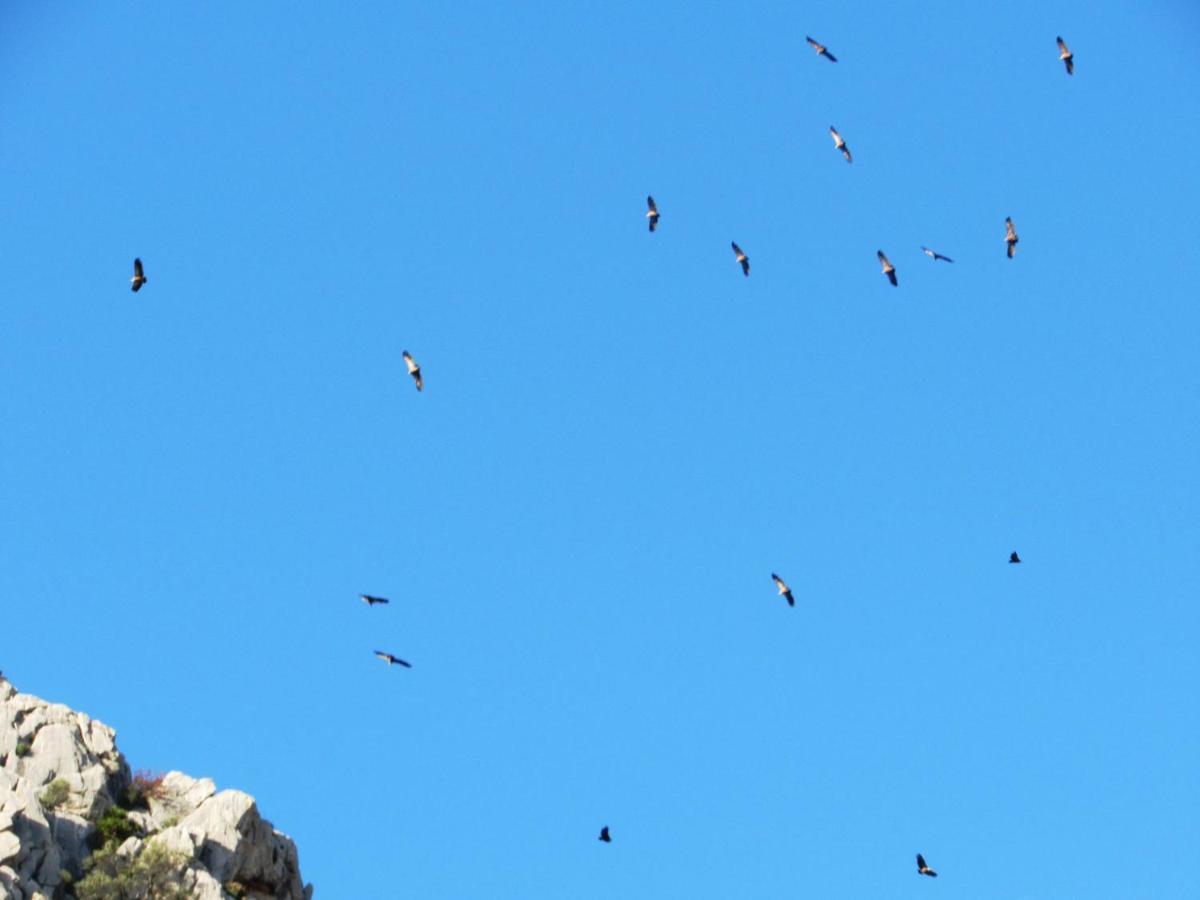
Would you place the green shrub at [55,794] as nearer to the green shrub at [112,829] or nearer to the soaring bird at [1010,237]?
the green shrub at [112,829]

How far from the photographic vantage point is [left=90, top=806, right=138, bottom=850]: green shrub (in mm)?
77562

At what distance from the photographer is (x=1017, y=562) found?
88.2 m

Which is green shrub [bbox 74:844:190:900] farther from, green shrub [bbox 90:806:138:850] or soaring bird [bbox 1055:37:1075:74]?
soaring bird [bbox 1055:37:1075:74]

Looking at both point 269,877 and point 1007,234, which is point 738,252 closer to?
point 1007,234

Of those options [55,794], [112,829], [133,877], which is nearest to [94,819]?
[112,829]

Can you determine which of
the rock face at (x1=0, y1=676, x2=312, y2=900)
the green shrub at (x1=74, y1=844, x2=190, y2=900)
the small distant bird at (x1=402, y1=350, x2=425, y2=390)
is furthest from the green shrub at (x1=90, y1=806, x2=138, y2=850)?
the small distant bird at (x1=402, y1=350, x2=425, y2=390)

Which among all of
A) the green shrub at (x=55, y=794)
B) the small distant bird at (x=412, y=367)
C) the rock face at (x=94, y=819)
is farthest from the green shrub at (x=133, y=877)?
the small distant bird at (x=412, y=367)

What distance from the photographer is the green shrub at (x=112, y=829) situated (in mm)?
77562

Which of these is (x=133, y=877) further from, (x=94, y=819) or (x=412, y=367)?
(x=412, y=367)

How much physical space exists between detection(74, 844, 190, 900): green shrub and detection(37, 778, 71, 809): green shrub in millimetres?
3793

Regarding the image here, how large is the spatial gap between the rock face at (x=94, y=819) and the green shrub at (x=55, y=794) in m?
0.04

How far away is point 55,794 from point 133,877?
666 cm

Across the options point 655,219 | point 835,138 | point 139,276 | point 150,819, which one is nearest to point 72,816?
point 150,819

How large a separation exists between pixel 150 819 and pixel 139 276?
23.8 m
